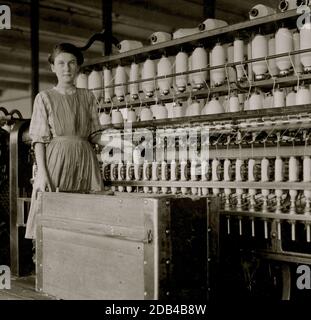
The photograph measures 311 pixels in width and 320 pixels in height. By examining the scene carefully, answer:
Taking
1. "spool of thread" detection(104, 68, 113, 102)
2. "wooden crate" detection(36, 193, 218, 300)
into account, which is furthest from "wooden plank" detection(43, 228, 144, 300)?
"spool of thread" detection(104, 68, 113, 102)

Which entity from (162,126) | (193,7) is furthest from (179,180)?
(193,7)

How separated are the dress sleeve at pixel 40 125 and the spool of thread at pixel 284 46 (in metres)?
1.39

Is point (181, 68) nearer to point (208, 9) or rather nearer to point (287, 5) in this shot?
point (287, 5)

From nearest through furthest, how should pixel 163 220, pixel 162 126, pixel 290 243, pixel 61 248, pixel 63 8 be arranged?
pixel 163 220 < pixel 61 248 < pixel 290 243 < pixel 162 126 < pixel 63 8

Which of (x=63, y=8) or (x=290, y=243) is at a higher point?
(x=63, y=8)

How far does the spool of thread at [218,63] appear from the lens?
3281mm

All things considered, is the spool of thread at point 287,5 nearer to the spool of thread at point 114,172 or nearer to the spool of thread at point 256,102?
the spool of thread at point 256,102

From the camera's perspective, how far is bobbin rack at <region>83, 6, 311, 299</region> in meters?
2.70

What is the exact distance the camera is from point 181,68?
3.54 m

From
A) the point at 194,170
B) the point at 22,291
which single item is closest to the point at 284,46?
the point at 194,170

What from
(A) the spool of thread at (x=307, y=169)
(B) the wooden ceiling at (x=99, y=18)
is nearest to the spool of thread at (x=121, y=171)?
(A) the spool of thread at (x=307, y=169)

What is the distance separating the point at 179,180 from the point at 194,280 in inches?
41.5

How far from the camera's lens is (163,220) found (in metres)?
2.09

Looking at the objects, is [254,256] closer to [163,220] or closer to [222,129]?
[222,129]
